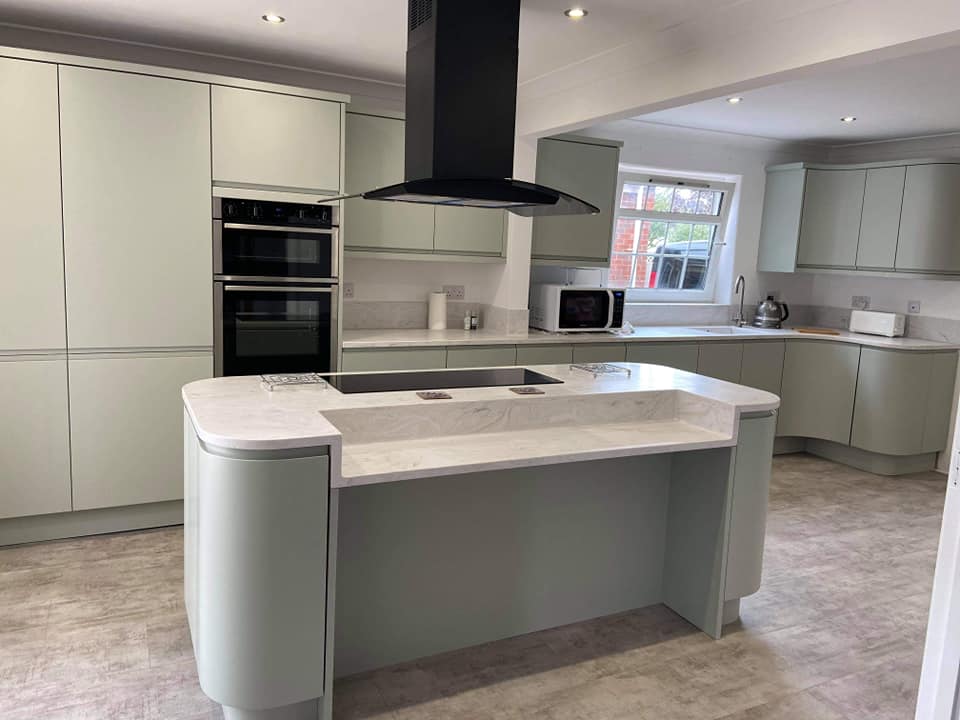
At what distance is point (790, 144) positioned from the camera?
6.20 metres

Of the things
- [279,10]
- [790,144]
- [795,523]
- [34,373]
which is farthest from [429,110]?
[790,144]

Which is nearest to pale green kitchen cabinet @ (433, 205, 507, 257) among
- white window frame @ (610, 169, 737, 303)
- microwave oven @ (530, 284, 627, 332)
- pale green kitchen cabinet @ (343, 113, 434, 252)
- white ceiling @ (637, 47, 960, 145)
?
pale green kitchen cabinet @ (343, 113, 434, 252)

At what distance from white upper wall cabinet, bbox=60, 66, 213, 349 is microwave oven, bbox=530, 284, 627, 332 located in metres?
2.24

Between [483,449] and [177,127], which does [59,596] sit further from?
[177,127]

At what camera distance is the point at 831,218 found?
227 inches

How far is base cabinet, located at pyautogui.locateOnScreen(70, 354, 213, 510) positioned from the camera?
357cm

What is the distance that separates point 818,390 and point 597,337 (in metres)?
1.92

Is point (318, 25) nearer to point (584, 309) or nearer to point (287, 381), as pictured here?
point (287, 381)

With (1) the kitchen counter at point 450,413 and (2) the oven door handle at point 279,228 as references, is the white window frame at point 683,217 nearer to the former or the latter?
(2) the oven door handle at point 279,228

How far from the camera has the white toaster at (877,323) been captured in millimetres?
5523

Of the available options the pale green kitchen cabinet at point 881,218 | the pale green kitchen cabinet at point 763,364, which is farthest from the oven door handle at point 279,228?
the pale green kitchen cabinet at point 881,218

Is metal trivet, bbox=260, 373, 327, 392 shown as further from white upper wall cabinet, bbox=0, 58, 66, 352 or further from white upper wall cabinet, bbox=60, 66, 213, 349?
white upper wall cabinet, bbox=0, 58, 66, 352

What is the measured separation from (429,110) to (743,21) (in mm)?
1385

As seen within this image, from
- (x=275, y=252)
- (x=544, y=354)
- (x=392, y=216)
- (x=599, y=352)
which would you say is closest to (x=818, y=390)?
(x=599, y=352)
